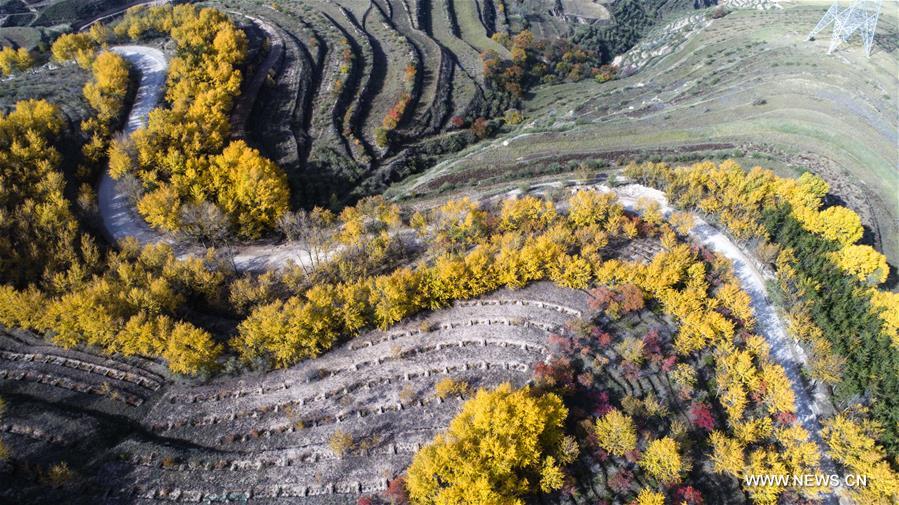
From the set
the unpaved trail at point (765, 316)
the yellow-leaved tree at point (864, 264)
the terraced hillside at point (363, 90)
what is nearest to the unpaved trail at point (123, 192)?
the terraced hillside at point (363, 90)

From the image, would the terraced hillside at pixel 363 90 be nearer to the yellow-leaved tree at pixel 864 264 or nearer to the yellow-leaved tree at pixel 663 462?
the yellow-leaved tree at pixel 663 462

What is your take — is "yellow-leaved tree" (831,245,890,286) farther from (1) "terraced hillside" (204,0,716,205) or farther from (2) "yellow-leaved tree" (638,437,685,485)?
(1) "terraced hillside" (204,0,716,205)

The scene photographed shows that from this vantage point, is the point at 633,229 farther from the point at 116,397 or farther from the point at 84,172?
the point at 84,172

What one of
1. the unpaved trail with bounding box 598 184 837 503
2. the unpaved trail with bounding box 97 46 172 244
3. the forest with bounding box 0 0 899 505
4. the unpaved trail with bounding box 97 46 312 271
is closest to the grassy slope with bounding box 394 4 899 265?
the forest with bounding box 0 0 899 505

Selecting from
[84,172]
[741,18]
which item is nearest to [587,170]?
[84,172]

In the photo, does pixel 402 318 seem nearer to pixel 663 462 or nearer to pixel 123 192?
pixel 663 462

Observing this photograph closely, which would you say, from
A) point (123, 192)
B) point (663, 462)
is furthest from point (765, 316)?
point (123, 192)
